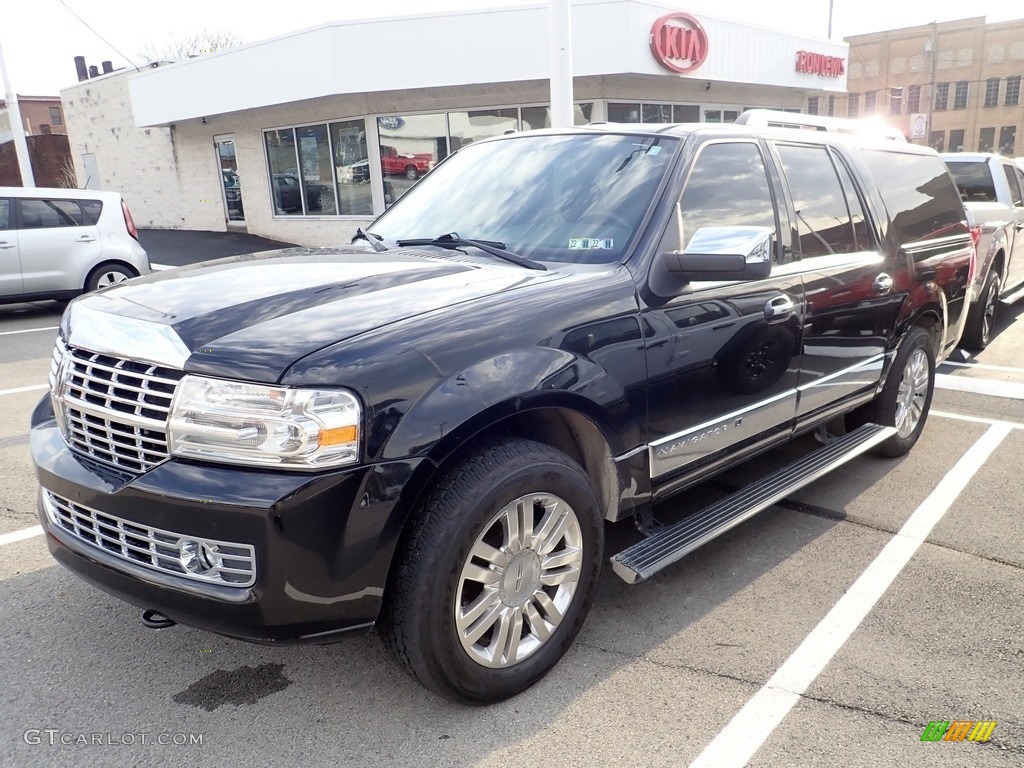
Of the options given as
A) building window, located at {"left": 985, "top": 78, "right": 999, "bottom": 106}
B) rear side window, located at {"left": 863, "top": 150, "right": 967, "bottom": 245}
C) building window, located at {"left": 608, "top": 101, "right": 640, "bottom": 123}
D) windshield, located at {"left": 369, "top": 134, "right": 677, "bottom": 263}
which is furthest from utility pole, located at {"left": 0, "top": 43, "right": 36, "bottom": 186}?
building window, located at {"left": 985, "top": 78, "right": 999, "bottom": 106}

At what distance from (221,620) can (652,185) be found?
2.31 meters

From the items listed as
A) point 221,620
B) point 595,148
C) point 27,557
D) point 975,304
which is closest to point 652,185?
point 595,148

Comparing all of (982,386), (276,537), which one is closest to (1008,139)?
(982,386)

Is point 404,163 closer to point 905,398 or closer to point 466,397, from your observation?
point 905,398

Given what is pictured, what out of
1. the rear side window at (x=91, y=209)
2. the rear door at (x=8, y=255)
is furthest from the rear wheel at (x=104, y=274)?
the rear door at (x=8, y=255)

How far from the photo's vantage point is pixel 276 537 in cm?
222

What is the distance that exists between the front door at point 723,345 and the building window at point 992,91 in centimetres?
7160

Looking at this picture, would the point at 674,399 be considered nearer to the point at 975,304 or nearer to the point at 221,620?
the point at 221,620

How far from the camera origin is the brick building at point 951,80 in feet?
202

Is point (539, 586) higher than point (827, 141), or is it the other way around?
point (827, 141)

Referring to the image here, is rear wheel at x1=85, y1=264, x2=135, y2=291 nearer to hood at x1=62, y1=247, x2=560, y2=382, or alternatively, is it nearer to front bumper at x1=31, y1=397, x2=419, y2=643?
hood at x1=62, y1=247, x2=560, y2=382

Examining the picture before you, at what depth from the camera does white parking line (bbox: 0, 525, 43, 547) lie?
4010 millimetres

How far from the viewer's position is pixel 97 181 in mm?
27016

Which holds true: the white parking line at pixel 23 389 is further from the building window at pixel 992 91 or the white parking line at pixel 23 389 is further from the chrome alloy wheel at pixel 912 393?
the building window at pixel 992 91
